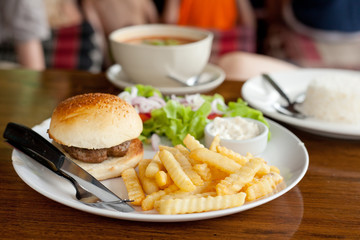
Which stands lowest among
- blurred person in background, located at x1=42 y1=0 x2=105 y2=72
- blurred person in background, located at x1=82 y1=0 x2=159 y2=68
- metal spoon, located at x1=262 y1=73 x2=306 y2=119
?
blurred person in background, located at x1=42 y1=0 x2=105 y2=72

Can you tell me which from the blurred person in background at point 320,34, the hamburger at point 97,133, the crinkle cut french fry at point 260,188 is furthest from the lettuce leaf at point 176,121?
the blurred person in background at point 320,34

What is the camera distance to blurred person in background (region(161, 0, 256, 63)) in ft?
14.3

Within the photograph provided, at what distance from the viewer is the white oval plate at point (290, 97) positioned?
1597 mm

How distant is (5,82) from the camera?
2303 millimetres

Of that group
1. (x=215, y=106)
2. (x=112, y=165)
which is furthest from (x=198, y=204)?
(x=215, y=106)

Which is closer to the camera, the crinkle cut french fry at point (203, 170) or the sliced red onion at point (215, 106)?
the crinkle cut french fry at point (203, 170)

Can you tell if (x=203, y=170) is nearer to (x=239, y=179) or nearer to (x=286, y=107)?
(x=239, y=179)

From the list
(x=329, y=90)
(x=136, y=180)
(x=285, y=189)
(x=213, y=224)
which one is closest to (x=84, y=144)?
(x=136, y=180)

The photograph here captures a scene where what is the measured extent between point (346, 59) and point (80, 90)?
112 inches

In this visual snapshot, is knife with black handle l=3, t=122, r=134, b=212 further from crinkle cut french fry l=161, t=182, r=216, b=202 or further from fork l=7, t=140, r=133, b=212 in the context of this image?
crinkle cut french fry l=161, t=182, r=216, b=202

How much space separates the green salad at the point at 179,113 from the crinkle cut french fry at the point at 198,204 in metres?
0.53

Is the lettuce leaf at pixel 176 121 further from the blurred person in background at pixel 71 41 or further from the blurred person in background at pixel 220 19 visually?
the blurred person in background at pixel 71 41

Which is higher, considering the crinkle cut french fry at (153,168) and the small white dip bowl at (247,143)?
the crinkle cut french fry at (153,168)

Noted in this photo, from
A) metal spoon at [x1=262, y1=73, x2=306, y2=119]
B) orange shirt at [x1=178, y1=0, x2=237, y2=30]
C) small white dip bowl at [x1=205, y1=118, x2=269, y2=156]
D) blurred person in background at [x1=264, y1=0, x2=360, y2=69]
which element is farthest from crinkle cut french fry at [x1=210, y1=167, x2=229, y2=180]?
orange shirt at [x1=178, y1=0, x2=237, y2=30]
